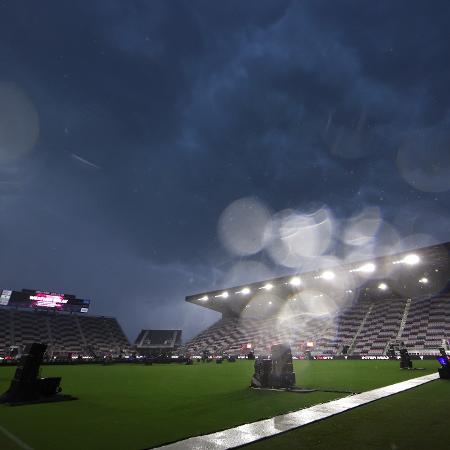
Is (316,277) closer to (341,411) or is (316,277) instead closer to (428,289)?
(428,289)

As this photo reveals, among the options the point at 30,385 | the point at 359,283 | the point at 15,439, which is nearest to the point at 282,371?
the point at 30,385

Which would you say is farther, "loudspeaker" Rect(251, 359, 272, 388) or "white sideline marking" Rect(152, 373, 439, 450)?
"loudspeaker" Rect(251, 359, 272, 388)

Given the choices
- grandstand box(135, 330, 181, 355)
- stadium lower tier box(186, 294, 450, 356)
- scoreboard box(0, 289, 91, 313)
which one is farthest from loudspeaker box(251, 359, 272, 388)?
grandstand box(135, 330, 181, 355)

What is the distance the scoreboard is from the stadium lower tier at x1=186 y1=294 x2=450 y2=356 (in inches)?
1032

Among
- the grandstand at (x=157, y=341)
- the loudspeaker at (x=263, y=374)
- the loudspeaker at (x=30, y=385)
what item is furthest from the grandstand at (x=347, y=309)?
the loudspeaker at (x=30, y=385)

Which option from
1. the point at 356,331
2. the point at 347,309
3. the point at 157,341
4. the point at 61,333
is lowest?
the point at 356,331

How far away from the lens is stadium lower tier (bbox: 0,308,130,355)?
6047cm

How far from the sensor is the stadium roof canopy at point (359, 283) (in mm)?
38031

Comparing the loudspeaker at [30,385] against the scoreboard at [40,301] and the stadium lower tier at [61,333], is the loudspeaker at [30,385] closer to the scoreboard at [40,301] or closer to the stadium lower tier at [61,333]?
the stadium lower tier at [61,333]

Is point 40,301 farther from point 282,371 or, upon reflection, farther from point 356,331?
point 282,371

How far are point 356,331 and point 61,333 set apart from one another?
53.4m

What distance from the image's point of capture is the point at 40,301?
6556 centimetres

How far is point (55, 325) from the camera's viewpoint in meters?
67.6

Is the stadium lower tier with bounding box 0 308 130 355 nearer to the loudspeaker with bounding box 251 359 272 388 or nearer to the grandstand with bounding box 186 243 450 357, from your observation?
the grandstand with bounding box 186 243 450 357
